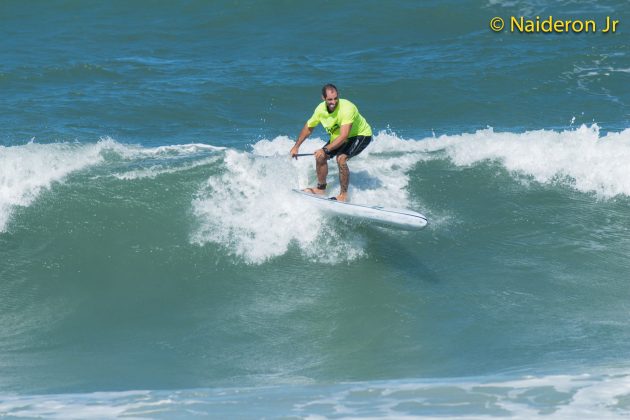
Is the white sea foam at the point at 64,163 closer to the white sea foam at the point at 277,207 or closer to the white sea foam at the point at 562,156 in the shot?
the white sea foam at the point at 277,207

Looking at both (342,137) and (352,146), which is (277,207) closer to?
(352,146)

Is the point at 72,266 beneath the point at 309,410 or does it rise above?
above

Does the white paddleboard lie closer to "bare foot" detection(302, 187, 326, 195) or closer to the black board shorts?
"bare foot" detection(302, 187, 326, 195)

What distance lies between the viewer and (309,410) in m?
7.17

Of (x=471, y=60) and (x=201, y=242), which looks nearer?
(x=201, y=242)

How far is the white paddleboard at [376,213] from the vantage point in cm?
1032

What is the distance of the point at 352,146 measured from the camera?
10836 mm

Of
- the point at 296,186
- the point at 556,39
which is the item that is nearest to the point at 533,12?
the point at 556,39

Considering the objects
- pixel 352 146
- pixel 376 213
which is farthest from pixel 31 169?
pixel 376 213

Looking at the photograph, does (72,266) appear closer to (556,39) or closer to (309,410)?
(309,410)

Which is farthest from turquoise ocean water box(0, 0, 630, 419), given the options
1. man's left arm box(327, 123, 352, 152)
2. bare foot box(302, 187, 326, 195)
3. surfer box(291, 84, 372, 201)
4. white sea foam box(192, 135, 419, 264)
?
man's left arm box(327, 123, 352, 152)

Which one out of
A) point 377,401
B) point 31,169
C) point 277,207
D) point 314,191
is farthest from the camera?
point 31,169

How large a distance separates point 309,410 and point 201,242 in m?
4.58

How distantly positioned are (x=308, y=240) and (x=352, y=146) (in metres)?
1.28
